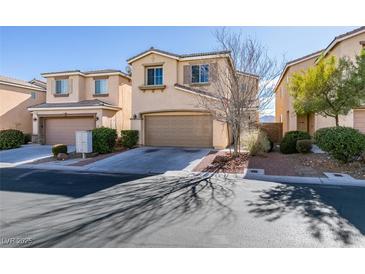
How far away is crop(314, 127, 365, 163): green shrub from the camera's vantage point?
8.82m

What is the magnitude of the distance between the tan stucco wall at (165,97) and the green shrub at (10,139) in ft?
30.0

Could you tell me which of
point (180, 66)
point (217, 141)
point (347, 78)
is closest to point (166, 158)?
point (217, 141)

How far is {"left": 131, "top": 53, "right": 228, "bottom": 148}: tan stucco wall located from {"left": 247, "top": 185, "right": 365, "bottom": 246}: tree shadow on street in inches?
337

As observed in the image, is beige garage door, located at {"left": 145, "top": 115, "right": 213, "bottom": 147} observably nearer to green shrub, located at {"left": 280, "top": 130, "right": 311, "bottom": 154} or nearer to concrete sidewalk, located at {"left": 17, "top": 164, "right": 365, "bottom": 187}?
green shrub, located at {"left": 280, "top": 130, "right": 311, "bottom": 154}

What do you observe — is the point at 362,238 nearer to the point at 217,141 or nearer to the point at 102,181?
the point at 102,181

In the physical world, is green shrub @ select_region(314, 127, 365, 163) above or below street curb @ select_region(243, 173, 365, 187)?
above

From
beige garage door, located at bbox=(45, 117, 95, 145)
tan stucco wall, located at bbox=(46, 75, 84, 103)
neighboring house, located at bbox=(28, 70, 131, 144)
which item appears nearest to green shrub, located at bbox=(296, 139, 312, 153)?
neighboring house, located at bbox=(28, 70, 131, 144)

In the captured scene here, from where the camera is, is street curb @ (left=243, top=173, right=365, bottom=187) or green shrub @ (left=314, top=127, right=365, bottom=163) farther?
green shrub @ (left=314, top=127, right=365, bottom=163)

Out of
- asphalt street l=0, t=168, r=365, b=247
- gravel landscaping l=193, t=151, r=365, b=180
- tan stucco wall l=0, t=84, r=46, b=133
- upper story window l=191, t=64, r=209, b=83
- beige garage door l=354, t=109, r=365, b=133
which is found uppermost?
upper story window l=191, t=64, r=209, b=83

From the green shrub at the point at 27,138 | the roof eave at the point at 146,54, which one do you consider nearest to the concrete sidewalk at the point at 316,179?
the roof eave at the point at 146,54

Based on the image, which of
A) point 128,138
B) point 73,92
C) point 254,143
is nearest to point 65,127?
point 73,92

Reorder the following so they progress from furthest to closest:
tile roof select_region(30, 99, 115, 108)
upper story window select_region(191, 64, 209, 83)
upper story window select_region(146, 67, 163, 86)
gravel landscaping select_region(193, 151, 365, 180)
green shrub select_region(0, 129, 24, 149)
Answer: tile roof select_region(30, 99, 115, 108) < green shrub select_region(0, 129, 24, 149) < upper story window select_region(146, 67, 163, 86) < upper story window select_region(191, 64, 209, 83) < gravel landscaping select_region(193, 151, 365, 180)

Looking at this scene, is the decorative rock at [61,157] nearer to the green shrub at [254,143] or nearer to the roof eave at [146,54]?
Result: the roof eave at [146,54]

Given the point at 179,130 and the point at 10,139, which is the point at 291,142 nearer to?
the point at 179,130
